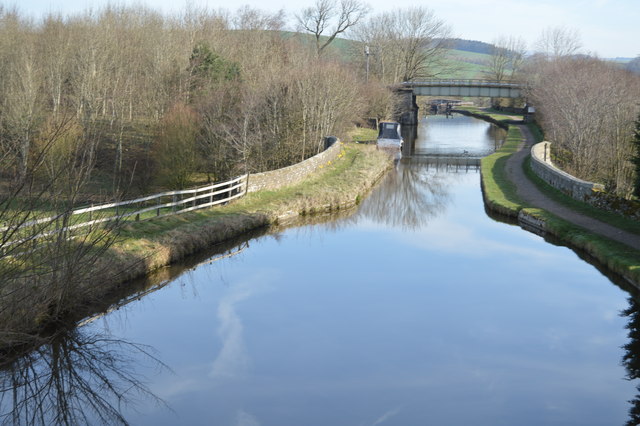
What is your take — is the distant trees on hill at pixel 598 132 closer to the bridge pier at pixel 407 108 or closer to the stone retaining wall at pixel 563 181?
the stone retaining wall at pixel 563 181

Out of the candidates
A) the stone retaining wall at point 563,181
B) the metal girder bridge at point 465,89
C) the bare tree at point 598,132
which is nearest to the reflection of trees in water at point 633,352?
the stone retaining wall at point 563,181

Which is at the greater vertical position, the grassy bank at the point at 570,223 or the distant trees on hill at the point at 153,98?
the distant trees on hill at the point at 153,98

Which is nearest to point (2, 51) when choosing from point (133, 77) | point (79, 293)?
point (133, 77)

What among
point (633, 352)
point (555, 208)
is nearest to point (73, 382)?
point (633, 352)

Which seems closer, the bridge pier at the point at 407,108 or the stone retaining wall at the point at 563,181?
the stone retaining wall at the point at 563,181

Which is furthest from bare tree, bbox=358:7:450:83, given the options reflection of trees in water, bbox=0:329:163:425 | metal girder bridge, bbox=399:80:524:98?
reflection of trees in water, bbox=0:329:163:425

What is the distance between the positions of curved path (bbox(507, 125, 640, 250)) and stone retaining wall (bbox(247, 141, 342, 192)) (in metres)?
9.60

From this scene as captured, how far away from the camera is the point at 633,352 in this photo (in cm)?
1410

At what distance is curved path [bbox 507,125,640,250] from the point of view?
21.5 m

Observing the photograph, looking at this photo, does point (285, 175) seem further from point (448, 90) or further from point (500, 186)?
point (448, 90)

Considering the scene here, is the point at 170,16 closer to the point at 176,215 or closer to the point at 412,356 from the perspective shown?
the point at 176,215

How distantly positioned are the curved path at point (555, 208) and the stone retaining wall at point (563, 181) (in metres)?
0.73

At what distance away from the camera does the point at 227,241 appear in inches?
896

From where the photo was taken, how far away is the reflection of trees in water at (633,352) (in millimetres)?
11531
